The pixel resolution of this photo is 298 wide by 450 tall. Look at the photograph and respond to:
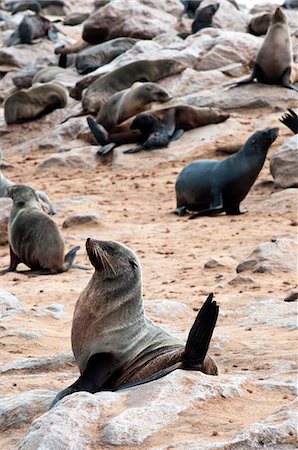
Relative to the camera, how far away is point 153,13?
74.4ft

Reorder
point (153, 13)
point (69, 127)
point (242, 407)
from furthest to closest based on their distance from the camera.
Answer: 1. point (153, 13)
2. point (69, 127)
3. point (242, 407)

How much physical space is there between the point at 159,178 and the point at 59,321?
255 inches

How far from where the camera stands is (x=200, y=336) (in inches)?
135

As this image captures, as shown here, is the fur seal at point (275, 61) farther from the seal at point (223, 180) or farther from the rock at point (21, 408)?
the rock at point (21, 408)

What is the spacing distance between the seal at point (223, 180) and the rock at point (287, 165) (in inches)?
10.4

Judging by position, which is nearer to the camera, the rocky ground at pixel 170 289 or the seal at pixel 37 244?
the rocky ground at pixel 170 289

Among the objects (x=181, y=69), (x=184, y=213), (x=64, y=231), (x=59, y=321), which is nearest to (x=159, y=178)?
(x=184, y=213)

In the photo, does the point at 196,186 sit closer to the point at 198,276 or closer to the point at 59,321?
the point at 198,276

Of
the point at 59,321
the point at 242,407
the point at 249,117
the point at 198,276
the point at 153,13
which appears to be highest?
the point at 242,407

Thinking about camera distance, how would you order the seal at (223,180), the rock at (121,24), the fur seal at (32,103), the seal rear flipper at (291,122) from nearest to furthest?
the seal at (223,180), the seal rear flipper at (291,122), the fur seal at (32,103), the rock at (121,24)

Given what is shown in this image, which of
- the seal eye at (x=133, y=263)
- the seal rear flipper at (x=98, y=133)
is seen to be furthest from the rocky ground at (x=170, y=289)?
the seal eye at (x=133, y=263)

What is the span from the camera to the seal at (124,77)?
15992mm

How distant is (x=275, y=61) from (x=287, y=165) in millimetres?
4398

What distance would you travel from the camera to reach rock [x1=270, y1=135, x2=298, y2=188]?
1009cm
